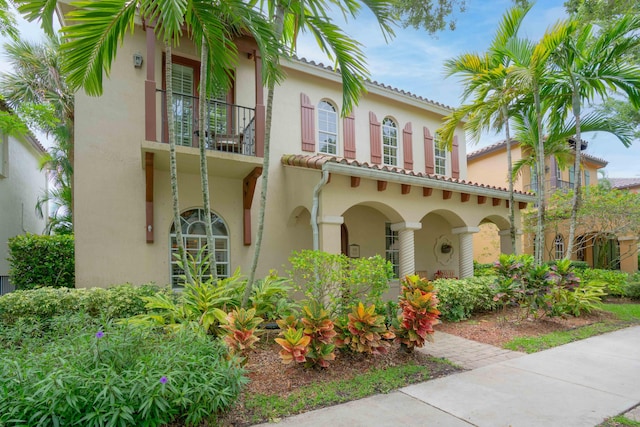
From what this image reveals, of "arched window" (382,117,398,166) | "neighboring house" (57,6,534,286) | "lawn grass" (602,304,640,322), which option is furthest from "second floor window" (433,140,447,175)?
"lawn grass" (602,304,640,322)

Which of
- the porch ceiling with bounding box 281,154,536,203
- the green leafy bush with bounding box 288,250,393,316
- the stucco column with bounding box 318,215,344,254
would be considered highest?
the porch ceiling with bounding box 281,154,536,203

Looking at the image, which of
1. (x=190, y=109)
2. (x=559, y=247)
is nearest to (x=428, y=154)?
(x=190, y=109)

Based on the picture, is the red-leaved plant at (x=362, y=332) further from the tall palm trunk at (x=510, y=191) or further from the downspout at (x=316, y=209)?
the tall palm trunk at (x=510, y=191)

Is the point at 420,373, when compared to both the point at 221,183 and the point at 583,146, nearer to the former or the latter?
the point at 221,183

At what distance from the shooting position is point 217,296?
225 inches

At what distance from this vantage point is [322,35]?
5.83 metres

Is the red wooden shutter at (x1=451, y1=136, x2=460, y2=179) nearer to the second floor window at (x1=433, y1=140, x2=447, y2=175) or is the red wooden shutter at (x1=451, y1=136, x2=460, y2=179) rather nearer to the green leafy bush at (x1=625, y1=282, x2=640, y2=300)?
the second floor window at (x1=433, y1=140, x2=447, y2=175)

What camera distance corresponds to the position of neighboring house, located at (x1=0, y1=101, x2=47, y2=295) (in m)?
10.8

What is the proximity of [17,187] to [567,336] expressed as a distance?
51.3 ft

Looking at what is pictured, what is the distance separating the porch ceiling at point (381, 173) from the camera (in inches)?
296

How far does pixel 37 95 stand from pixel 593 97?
15812 mm

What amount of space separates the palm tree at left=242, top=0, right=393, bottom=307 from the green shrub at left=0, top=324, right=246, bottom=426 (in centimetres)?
203

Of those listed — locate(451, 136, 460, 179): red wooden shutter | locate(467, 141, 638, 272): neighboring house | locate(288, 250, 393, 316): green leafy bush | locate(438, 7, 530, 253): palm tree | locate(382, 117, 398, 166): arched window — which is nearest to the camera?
locate(288, 250, 393, 316): green leafy bush

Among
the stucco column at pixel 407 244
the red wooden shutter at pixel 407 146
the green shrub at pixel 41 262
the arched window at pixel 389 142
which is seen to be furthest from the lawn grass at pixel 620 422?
the green shrub at pixel 41 262
